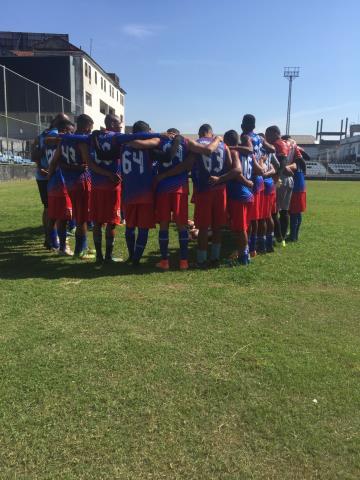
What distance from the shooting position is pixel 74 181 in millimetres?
6703

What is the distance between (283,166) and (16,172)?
2053 centimetres

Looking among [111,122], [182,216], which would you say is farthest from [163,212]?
[111,122]

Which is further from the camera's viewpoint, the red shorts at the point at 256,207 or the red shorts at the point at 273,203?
the red shorts at the point at 273,203

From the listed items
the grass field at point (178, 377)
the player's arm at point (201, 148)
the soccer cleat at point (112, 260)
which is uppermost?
the player's arm at point (201, 148)

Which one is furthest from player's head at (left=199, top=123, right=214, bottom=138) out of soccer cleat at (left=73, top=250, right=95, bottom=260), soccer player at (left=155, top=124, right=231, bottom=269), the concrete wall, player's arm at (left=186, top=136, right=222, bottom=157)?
the concrete wall

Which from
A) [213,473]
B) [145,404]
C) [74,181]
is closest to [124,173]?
[74,181]

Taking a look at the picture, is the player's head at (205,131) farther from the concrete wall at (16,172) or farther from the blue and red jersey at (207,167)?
the concrete wall at (16,172)

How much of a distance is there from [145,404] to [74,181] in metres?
4.57

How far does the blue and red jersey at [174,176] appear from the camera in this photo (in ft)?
19.2

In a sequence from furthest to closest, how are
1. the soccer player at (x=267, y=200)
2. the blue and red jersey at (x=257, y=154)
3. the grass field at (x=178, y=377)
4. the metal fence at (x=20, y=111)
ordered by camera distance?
the metal fence at (x=20, y=111) → the soccer player at (x=267, y=200) → the blue and red jersey at (x=257, y=154) → the grass field at (x=178, y=377)

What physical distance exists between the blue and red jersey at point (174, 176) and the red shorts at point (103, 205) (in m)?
0.72

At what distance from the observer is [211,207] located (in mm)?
6254

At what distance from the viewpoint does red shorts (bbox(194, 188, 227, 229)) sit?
6.21 meters

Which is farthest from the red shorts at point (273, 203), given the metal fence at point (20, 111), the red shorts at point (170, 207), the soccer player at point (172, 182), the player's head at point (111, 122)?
the metal fence at point (20, 111)
